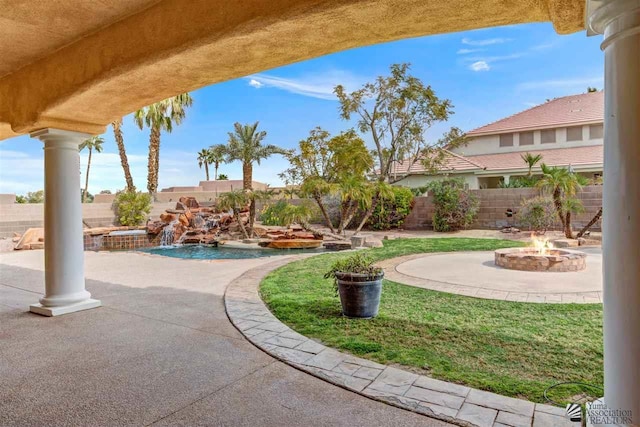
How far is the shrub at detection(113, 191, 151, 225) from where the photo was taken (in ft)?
57.2

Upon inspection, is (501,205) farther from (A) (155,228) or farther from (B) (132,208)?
(B) (132,208)

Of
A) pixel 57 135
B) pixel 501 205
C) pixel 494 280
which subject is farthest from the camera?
pixel 501 205

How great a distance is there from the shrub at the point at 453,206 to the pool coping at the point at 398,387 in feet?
39.4

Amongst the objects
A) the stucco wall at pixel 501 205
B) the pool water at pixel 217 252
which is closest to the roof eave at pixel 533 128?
the stucco wall at pixel 501 205

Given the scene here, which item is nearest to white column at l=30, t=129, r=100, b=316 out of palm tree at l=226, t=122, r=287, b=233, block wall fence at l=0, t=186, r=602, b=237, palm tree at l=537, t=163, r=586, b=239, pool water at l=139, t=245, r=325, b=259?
pool water at l=139, t=245, r=325, b=259

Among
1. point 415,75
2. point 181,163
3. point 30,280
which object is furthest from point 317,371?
point 181,163

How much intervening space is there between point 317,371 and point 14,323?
3.63 meters

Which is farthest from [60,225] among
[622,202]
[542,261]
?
[542,261]

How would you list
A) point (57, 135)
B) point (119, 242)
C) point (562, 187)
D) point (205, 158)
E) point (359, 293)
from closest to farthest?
point (359, 293), point (57, 135), point (562, 187), point (119, 242), point (205, 158)

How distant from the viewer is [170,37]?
308cm

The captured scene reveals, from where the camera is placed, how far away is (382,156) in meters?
16.7

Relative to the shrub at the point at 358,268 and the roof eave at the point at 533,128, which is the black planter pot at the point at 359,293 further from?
the roof eave at the point at 533,128

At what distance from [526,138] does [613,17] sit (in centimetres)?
2108

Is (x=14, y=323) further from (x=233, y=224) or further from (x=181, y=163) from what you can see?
(x=181, y=163)
